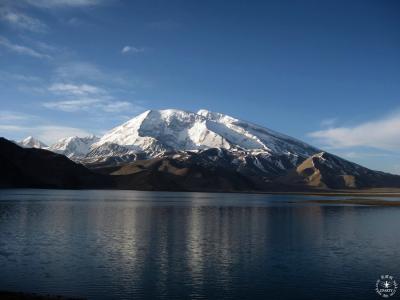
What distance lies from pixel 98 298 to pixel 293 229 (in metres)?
57.1

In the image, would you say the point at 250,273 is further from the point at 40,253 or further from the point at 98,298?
the point at 40,253

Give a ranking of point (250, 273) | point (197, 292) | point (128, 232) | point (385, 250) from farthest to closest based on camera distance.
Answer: point (128, 232) < point (385, 250) < point (250, 273) < point (197, 292)

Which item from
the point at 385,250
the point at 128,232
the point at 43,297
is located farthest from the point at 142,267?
the point at 385,250

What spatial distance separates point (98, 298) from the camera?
36375mm

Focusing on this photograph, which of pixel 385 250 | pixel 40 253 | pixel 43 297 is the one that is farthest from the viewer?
pixel 385 250

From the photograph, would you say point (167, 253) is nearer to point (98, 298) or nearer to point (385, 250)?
point (98, 298)

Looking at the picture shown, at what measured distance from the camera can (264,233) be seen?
7956 cm

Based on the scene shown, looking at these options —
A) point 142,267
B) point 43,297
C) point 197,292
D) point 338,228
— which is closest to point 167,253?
point 142,267

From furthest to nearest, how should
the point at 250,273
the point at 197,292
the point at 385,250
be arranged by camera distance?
the point at 385,250
the point at 250,273
the point at 197,292

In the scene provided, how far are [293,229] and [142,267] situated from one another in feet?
151

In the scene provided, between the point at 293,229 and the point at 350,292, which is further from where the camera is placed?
the point at 293,229

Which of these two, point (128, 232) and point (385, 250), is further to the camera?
point (128, 232)

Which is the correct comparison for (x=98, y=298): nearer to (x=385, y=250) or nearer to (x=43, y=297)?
(x=43, y=297)

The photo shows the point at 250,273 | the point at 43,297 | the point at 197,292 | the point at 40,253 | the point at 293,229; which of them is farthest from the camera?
the point at 293,229
